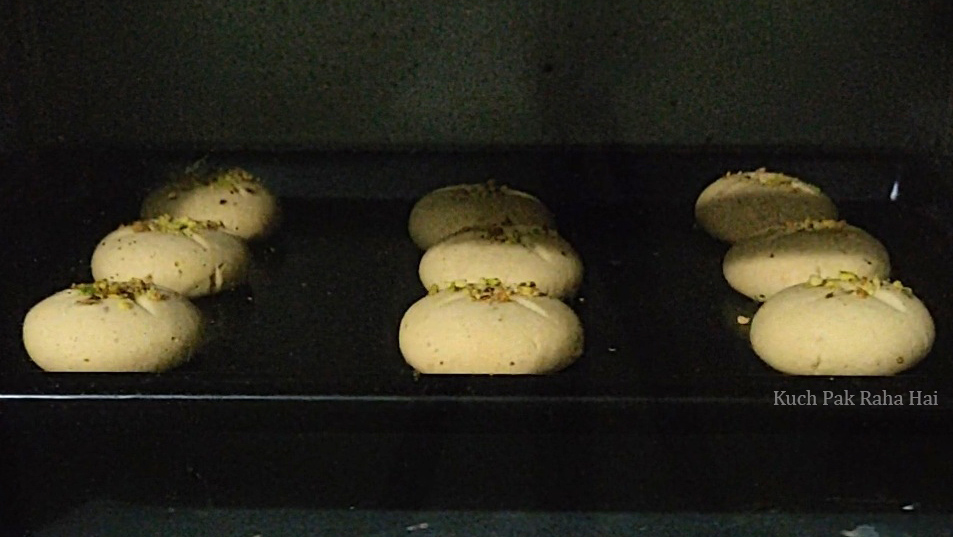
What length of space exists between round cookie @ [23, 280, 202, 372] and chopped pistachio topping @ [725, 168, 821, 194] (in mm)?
661

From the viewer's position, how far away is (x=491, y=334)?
1.02 m

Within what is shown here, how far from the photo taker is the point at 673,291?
3.99ft

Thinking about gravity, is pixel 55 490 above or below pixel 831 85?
below

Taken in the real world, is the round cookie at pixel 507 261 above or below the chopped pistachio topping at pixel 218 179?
below

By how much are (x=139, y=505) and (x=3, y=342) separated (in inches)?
10.5

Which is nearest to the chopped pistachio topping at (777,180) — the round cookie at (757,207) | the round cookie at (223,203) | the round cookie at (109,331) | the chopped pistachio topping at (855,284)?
the round cookie at (757,207)

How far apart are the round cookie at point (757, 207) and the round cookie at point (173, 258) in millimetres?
538

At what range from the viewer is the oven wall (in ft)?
4.30

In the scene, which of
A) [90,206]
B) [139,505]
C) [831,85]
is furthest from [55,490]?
[831,85]

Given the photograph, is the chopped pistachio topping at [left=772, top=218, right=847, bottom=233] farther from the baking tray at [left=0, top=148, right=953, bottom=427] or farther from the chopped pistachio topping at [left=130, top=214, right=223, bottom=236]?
the chopped pistachio topping at [left=130, top=214, right=223, bottom=236]

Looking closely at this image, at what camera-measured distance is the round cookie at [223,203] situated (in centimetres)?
131

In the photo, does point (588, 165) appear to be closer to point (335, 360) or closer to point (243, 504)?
point (335, 360)

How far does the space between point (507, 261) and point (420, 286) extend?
11cm

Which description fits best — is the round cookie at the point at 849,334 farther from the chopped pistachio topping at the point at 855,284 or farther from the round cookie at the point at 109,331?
the round cookie at the point at 109,331
